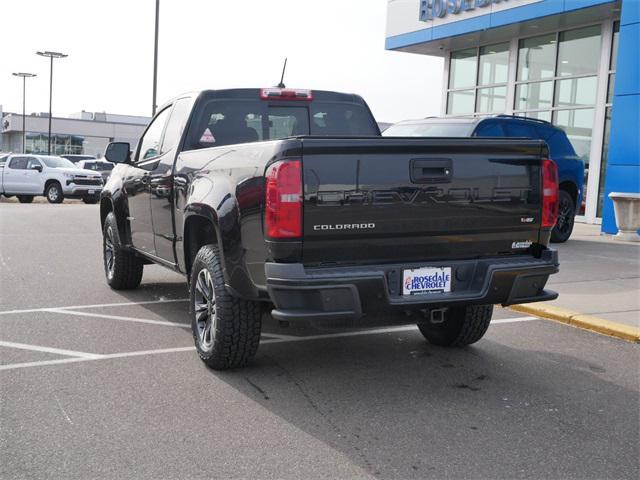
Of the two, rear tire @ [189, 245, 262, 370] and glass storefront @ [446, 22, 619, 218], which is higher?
glass storefront @ [446, 22, 619, 218]

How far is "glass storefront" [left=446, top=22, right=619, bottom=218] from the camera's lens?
17.8 meters

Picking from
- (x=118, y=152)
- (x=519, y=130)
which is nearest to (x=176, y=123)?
(x=118, y=152)

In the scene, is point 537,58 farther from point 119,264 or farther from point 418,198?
point 418,198

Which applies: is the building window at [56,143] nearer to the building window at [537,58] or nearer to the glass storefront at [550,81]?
the glass storefront at [550,81]

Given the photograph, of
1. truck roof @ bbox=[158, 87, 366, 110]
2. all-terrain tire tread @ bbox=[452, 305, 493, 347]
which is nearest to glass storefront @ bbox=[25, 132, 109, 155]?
truck roof @ bbox=[158, 87, 366, 110]

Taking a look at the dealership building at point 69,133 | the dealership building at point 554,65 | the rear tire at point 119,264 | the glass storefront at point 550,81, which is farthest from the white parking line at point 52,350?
the dealership building at point 69,133

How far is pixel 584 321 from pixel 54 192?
22.6m

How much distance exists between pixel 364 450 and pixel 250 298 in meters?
1.28

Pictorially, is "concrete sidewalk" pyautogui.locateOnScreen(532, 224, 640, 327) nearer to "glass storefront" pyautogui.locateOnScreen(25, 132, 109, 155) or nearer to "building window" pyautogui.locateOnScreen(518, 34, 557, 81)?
"building window" pyautogui.locateOnScreen(518, 34, 557, 81)

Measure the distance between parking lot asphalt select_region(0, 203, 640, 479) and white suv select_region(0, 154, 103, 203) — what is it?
1951cm

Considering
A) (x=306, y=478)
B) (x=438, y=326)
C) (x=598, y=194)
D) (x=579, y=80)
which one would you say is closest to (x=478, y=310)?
(x=438, y=326)

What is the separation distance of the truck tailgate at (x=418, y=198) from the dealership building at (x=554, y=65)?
11401 millimetres

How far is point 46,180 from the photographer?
25797 millimetres

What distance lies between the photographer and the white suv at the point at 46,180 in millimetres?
25672
